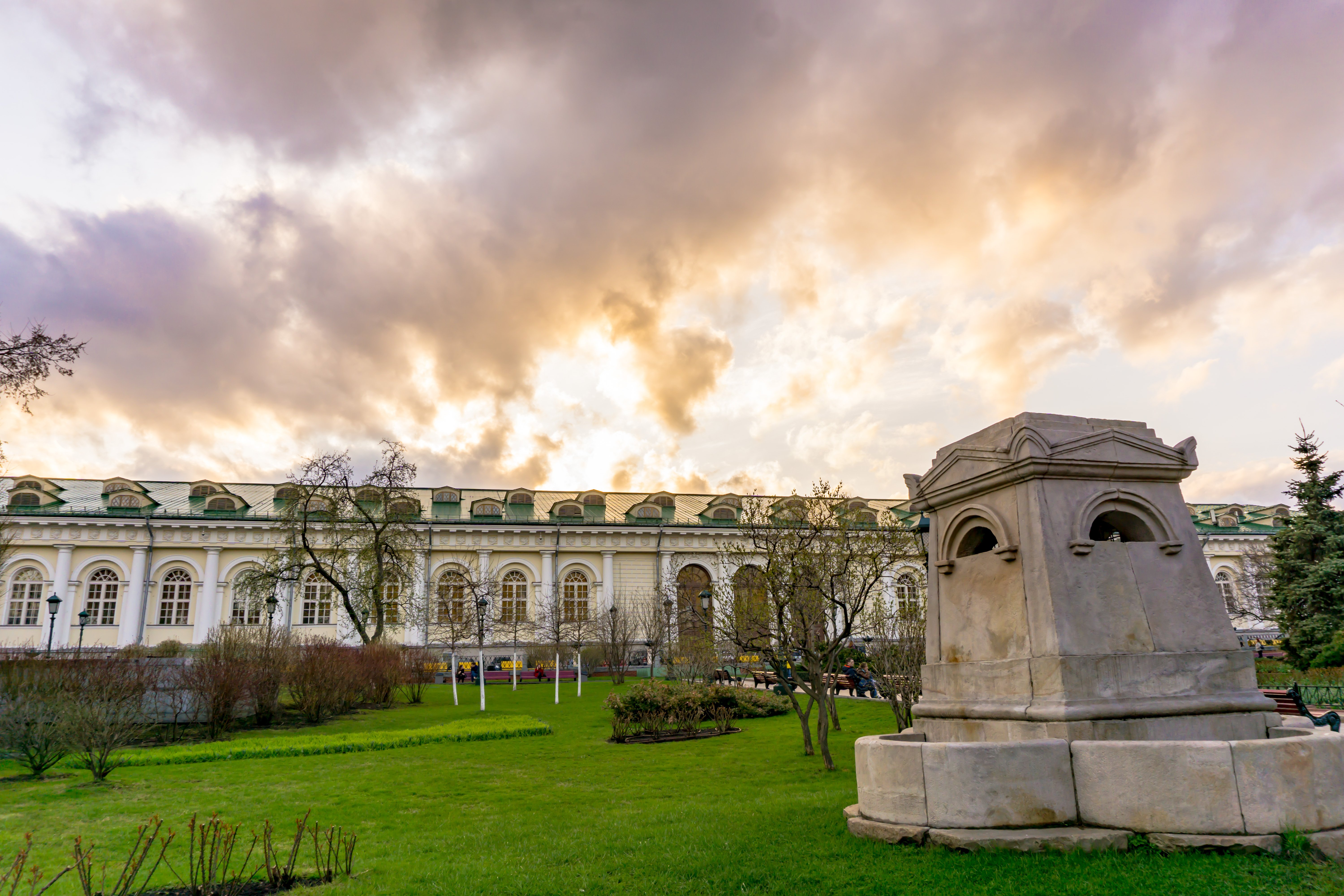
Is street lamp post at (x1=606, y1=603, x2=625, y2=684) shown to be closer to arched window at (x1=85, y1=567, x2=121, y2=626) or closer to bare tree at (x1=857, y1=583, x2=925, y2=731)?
bare tree at (x1=857, y1=583, x2=925, y2=731)

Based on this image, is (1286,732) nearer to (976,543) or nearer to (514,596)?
(976,543)

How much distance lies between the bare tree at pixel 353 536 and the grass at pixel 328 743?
11641 millimetres

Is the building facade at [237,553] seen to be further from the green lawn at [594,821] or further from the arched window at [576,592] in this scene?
the green lawn at [594,821]

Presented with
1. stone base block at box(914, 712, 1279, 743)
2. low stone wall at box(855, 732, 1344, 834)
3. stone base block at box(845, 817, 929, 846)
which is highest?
stone base block at box(914, 712, 1279, 743)

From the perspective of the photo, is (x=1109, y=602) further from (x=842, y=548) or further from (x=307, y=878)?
(x=842, y=548)

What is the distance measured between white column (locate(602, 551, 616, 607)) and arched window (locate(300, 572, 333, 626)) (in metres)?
16.4

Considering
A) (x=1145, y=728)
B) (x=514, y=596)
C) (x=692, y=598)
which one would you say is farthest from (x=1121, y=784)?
(x=514, y=596)

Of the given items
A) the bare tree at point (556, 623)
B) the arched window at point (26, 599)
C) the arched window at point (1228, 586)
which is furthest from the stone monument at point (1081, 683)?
the arched window at point (1228, 586)

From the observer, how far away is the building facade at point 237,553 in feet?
145

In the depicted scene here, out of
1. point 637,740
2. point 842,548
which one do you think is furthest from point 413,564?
point 842,548

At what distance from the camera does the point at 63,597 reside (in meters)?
44.0

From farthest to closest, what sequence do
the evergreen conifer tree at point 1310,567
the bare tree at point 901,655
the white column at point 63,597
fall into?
the white column at point 63,597
the evergreen conifer tree at point 1310,567
the bare tree at point 901,655

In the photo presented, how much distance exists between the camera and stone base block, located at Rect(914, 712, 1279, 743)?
563 centimetres

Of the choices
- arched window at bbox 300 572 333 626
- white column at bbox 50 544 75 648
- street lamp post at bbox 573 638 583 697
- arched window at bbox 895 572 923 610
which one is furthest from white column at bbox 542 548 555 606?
arched window at bbox 895 572 923 610
